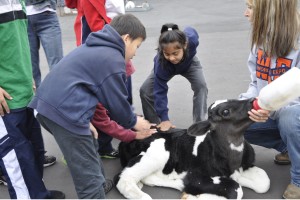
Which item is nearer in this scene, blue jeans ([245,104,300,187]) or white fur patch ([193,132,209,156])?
blue jeans ([245,104,300,187])

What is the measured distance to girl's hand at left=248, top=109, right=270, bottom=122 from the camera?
8.29 feet

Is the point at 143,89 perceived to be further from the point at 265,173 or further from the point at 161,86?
the point at 265,173

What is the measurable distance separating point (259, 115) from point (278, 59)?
2.18ft

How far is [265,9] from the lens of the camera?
2.92 m

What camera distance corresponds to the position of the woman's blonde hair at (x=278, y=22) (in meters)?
2.89

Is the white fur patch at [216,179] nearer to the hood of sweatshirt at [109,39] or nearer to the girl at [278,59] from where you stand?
the girl at [278,59]

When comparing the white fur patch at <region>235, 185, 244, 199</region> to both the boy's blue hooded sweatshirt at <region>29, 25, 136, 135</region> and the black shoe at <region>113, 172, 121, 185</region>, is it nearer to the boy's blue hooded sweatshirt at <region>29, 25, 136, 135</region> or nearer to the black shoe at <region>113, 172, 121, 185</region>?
the black shoe at <region>113, 172, 121, 185</region>

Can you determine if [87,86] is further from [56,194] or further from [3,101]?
[56,194]

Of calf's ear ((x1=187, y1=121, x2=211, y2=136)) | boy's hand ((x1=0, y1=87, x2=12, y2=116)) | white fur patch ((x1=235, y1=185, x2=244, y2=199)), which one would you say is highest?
boy's hand ((x1=0, y1=87, x2=12, y2=116))

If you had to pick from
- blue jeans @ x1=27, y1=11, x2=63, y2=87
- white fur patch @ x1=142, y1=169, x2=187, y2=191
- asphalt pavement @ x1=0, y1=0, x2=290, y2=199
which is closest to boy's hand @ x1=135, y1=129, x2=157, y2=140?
white fur patch @ x1=142, y1=169, x2=187, y2=191

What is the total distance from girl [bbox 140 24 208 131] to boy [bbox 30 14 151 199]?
1.00m

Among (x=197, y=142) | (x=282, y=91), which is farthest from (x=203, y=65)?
(x=282, y=91)

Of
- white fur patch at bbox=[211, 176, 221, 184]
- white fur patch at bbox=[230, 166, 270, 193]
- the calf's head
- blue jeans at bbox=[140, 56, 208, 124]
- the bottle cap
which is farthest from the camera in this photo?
blue jeans at bbox=[140, 56, 208, 124]

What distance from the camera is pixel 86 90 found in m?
2.34
